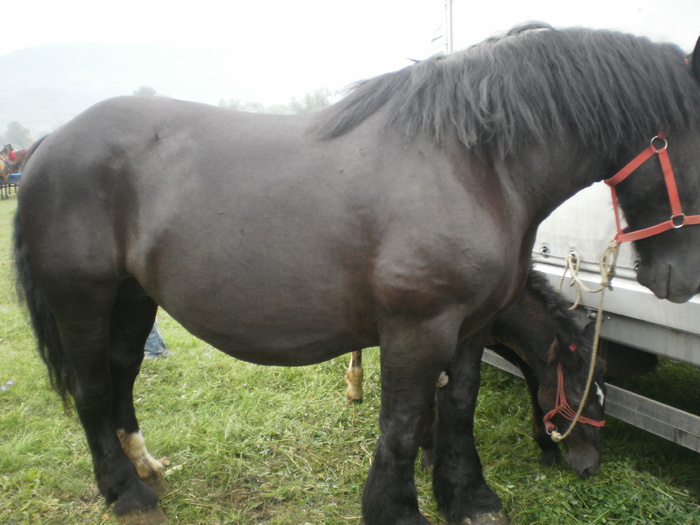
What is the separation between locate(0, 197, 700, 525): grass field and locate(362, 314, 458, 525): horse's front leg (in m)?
0.56

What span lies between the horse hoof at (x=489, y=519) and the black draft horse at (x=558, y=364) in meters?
0.50

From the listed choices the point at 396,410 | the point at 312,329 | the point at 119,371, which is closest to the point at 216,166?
the point at 312,329

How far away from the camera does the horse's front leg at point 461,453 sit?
2334mm

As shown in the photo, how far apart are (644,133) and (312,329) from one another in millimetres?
1317

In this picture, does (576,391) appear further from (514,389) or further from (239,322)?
(239,322)

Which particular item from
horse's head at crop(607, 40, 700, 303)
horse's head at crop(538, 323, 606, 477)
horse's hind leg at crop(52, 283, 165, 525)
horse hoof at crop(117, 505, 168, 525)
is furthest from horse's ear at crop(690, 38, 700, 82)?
horse hoof at crop(117, 505, 168, 525)

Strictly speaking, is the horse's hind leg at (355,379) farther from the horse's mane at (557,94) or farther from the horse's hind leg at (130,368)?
the horse's mane at (557,94)

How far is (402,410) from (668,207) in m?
1.15

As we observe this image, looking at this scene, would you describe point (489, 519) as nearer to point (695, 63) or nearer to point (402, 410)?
point (402, 410)

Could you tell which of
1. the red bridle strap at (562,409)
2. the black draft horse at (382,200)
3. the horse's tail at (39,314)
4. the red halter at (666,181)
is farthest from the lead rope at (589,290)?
the horse's tail at (39,314)

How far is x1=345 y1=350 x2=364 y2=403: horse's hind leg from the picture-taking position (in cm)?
353

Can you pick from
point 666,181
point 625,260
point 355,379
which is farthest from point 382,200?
point 355,379

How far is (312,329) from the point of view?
181 centimetres

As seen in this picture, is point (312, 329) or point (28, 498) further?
point (28, 498)
